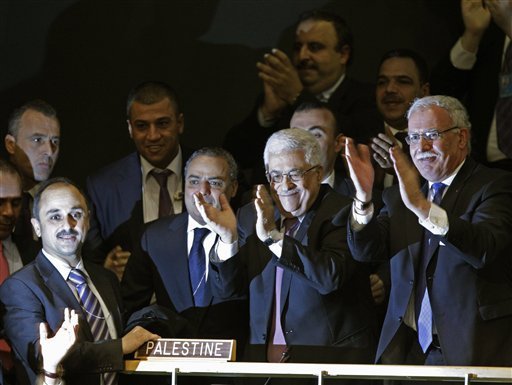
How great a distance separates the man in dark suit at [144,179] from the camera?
531 centimetres

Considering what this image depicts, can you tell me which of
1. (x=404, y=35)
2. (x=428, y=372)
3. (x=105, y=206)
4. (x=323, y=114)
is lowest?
(x=428, y=372)

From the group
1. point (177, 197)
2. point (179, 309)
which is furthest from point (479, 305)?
point (177, 197)

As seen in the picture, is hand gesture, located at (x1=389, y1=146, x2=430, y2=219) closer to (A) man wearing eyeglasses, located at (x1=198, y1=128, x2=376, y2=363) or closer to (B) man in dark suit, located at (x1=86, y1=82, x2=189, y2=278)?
(A) man wearing eyeglasses, located at (x1=198, y1=128, x2=376, y2=363)

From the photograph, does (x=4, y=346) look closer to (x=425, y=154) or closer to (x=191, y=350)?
(x=191, y=350)

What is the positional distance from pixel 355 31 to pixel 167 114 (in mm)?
1313

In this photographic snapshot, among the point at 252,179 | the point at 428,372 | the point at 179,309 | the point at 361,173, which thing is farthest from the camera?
the point at 252,179

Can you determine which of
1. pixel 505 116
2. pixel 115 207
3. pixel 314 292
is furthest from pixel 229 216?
pixel 505 116

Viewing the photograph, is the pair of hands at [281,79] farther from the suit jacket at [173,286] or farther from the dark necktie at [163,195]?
the suit jacket at [173,286]

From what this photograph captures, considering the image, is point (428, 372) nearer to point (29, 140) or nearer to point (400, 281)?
point (400, 281)

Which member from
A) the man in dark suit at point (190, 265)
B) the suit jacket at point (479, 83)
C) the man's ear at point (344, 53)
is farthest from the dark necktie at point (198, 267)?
the suit jacket at point (479, 83)

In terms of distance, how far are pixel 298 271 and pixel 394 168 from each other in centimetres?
49

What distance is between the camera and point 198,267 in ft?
15.3

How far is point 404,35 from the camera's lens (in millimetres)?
6176

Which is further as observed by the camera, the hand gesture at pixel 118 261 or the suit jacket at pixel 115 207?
the suit jacket at pixel 115 207
